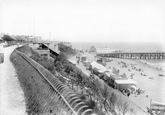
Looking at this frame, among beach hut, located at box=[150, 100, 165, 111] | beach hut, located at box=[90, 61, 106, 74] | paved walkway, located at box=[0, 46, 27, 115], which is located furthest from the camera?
beach hut, located at box=[90, 61, 106, 74]

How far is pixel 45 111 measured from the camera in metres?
4.46

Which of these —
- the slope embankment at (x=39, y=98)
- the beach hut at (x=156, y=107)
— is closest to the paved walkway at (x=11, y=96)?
the slope embankment at (x=39, y=98)

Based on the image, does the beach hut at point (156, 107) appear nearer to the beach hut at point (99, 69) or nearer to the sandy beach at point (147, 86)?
the sandy beach at point (147, 86)

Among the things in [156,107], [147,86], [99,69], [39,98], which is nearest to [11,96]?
[39,98]

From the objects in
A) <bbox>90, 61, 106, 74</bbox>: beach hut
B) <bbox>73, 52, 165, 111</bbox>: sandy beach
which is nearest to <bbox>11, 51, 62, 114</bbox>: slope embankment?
<bbox>73, 52, 165, 111</bbox>: sandy beach

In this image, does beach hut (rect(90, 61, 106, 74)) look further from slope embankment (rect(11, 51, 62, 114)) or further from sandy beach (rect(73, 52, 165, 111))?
slope embankment (rect(11, 51, 62, 114))

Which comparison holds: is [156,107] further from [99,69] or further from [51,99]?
[99,69]

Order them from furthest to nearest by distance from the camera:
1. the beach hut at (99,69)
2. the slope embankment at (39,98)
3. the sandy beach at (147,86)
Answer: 1. the beach hut at (99,69)
2. the sandy beach at (147,86)
3. the slope embankment at (39,98)

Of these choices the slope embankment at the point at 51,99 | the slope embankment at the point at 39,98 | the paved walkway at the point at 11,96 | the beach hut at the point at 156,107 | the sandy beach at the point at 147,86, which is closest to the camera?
the slope embankment at the point at 51,99

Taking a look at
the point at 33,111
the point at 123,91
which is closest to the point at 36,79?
the point at 33,111

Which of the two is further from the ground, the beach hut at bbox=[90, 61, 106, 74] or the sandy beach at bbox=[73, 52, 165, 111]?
the beach hut at bbox=[90, 61, 106, 74]

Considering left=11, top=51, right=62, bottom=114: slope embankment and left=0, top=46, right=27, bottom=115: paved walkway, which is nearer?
left=11, top=51, right=62, bottom=114: slope embankment

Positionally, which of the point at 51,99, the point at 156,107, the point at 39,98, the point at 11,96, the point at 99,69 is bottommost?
the point at 156,107

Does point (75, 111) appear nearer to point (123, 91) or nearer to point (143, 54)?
point (123, 91)
